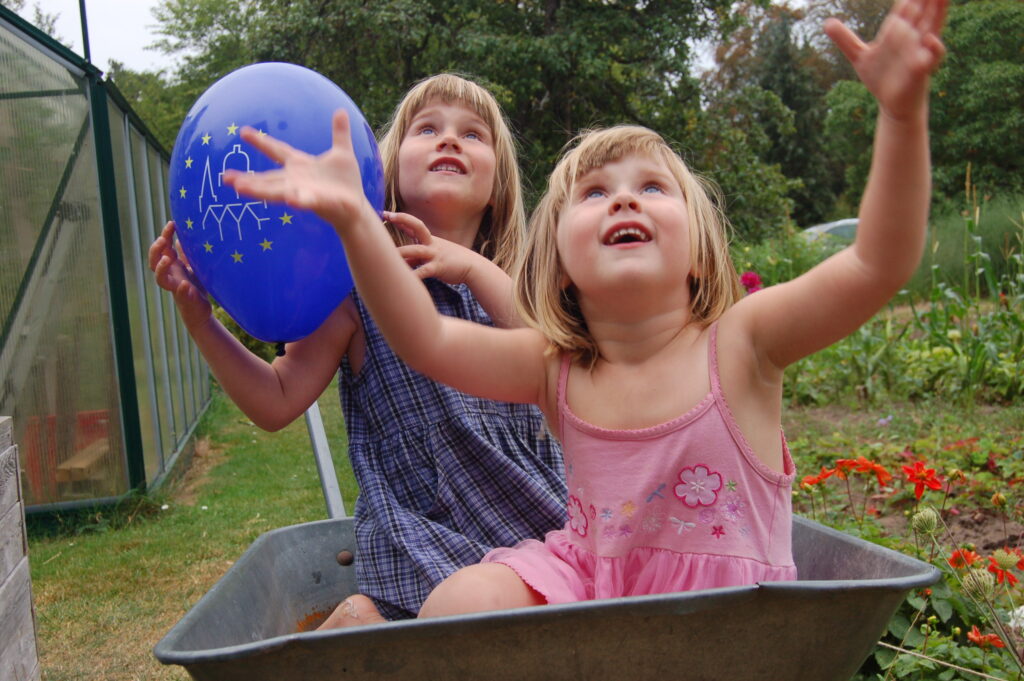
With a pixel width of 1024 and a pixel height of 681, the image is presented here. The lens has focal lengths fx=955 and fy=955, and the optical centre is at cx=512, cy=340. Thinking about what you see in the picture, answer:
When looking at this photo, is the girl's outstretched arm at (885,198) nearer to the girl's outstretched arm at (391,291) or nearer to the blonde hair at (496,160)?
the girl's outstretched arm at (391,291)

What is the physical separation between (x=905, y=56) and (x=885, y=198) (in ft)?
0.55

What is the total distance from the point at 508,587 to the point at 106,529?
4.04 meters

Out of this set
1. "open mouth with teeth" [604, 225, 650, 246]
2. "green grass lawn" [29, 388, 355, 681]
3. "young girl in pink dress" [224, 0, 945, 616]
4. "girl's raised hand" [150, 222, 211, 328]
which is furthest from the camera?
"green grass lawn" [29, 388, 355, 681]

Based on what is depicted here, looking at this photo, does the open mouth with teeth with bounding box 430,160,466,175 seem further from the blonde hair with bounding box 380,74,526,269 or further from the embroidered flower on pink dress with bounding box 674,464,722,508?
the embroidered flower on pink dress with bounding box 674,464,722,508

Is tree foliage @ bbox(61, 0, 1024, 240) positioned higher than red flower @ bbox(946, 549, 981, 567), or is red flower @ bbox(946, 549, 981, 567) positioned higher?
tree foliage @ bbox(61, 0, 1024, 240)

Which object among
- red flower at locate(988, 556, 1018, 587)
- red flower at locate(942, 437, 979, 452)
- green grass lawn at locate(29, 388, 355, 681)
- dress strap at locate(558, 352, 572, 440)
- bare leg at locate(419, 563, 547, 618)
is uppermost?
dress strap at locate(558, 352, 572, 440)

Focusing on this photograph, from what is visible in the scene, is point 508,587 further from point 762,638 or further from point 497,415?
point 497,415

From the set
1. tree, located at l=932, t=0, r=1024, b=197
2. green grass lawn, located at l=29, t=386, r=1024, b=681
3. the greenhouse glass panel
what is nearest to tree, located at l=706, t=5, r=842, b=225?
tree, located at l=932, t=0, r=1024, b=197

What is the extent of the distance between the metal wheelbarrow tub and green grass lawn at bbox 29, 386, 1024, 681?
7.42ft

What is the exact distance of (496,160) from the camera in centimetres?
209

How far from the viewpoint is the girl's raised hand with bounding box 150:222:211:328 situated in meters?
1.72

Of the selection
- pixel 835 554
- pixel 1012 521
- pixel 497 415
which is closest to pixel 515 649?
pixel 835 554

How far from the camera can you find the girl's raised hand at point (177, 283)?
1.72 metres

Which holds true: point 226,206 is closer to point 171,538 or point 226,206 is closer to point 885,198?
point 885,198
